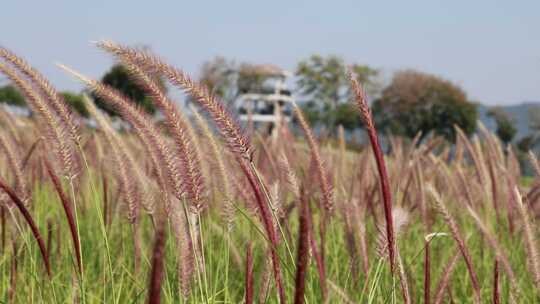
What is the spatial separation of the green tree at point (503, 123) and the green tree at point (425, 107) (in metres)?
4.65

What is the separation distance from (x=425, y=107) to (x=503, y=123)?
479 inches

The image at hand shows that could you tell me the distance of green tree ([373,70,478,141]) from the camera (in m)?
82.4

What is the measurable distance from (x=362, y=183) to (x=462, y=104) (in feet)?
271

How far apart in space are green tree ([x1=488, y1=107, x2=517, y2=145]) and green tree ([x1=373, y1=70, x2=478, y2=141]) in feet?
15.3

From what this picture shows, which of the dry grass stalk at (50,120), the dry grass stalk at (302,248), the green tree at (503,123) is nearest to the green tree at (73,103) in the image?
the dry grass stalk at (50,120)

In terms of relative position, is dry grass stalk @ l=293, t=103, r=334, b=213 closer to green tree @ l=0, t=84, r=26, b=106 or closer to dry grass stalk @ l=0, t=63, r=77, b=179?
dry grass stalk @ l=0, t=63, r=77, b=179

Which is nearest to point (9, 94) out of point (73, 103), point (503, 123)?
point (73, 103)

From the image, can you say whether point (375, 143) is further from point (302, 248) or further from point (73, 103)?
point (73, 103)

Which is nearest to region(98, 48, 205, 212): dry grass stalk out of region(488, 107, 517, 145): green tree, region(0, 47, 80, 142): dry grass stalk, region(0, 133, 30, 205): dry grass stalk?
region(0, 47, 80, 142): dry grass stalk

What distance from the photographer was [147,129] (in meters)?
1.71

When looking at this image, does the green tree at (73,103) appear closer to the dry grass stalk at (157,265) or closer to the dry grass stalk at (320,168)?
the dry grass stalk at (320,168)

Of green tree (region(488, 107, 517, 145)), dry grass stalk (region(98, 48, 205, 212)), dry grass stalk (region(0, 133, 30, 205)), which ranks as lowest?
green tree (region(488, 107, 517, 145))

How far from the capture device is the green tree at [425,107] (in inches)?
3243

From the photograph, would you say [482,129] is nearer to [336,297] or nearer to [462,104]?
[336,297]
